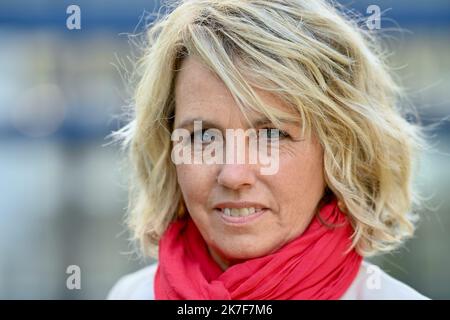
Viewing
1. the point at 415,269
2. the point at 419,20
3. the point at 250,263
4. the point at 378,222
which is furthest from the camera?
the point at 415,269

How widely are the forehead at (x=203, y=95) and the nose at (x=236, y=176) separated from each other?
0.14 m

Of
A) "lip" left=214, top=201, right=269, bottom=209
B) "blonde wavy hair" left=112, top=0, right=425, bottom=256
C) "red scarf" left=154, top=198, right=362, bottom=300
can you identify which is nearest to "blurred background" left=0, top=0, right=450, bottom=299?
"blonde wavy hair" left=112, top=0, right=425, bottom=256

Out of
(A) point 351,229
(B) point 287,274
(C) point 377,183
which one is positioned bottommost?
(B) point 287,274

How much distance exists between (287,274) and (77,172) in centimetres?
347

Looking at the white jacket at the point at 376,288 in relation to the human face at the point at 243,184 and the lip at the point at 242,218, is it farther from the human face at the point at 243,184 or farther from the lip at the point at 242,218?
the lip at the point at 242,218

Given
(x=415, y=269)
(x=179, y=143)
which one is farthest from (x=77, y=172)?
(x=179, y=143)

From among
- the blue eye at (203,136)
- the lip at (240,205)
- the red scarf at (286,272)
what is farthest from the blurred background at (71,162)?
the lip at (240,205)

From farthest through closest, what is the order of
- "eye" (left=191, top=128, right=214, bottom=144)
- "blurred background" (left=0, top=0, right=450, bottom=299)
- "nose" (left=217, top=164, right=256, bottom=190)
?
"blurred background" (left=0, top=0, right=450, bottom=299)
"eye" (left=191, top=128, right=214, bottom=144)
"nose" (left=217, top=164, right=256, bottom=190)

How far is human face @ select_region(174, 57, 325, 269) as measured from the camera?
177cm

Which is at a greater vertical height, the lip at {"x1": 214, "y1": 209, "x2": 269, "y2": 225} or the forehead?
the forehead

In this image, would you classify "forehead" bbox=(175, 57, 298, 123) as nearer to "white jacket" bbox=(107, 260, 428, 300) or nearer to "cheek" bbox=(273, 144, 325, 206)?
"cheek" bbox=(273, 144, 325, 206)

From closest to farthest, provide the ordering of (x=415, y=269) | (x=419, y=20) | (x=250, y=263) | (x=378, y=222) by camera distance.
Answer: (x=250, y=263) → (x=378, y=222) → (x=419, y=20) → (x=415, y=269)

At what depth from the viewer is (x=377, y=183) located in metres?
2.00

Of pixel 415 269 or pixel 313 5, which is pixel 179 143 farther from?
pixel 415 269
